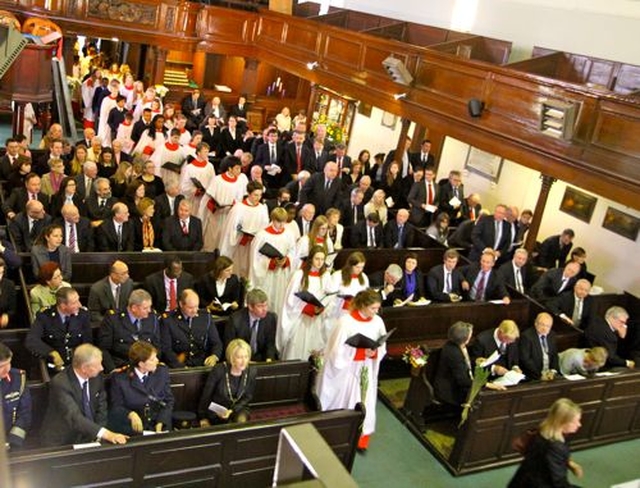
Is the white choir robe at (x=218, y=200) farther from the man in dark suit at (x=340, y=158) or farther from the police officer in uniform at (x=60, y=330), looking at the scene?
the police officer in uniform at (x=60, y=330)

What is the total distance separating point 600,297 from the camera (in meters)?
10.2

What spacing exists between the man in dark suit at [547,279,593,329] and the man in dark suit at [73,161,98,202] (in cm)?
711

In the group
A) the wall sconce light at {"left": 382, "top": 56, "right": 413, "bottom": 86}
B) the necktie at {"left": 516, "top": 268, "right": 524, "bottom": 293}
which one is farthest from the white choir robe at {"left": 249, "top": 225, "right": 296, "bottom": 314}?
the wall sconce light at {"left": 382, "top": 56, "right": 413, "bottom": 86}

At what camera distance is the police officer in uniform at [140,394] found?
19.0 feet

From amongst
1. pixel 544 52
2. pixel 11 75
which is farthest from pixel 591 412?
pixel 11 75

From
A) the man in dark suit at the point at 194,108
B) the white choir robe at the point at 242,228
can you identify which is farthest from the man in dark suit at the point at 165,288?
the man in dark suit at the point at 194,108

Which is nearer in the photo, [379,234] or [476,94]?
[379,234]

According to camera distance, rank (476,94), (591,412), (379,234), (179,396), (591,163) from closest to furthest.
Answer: (179,396) < (591,412) < (591,163) < (379,234) < (476,94)

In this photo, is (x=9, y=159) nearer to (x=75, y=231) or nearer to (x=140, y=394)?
(x=75, y=231)

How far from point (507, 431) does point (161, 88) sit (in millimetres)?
13550

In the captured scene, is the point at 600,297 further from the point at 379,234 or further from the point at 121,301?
the point at 121,301

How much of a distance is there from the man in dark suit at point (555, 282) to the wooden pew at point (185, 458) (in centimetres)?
485

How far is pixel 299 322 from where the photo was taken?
8.28 meters

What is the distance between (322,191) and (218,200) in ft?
6.25
